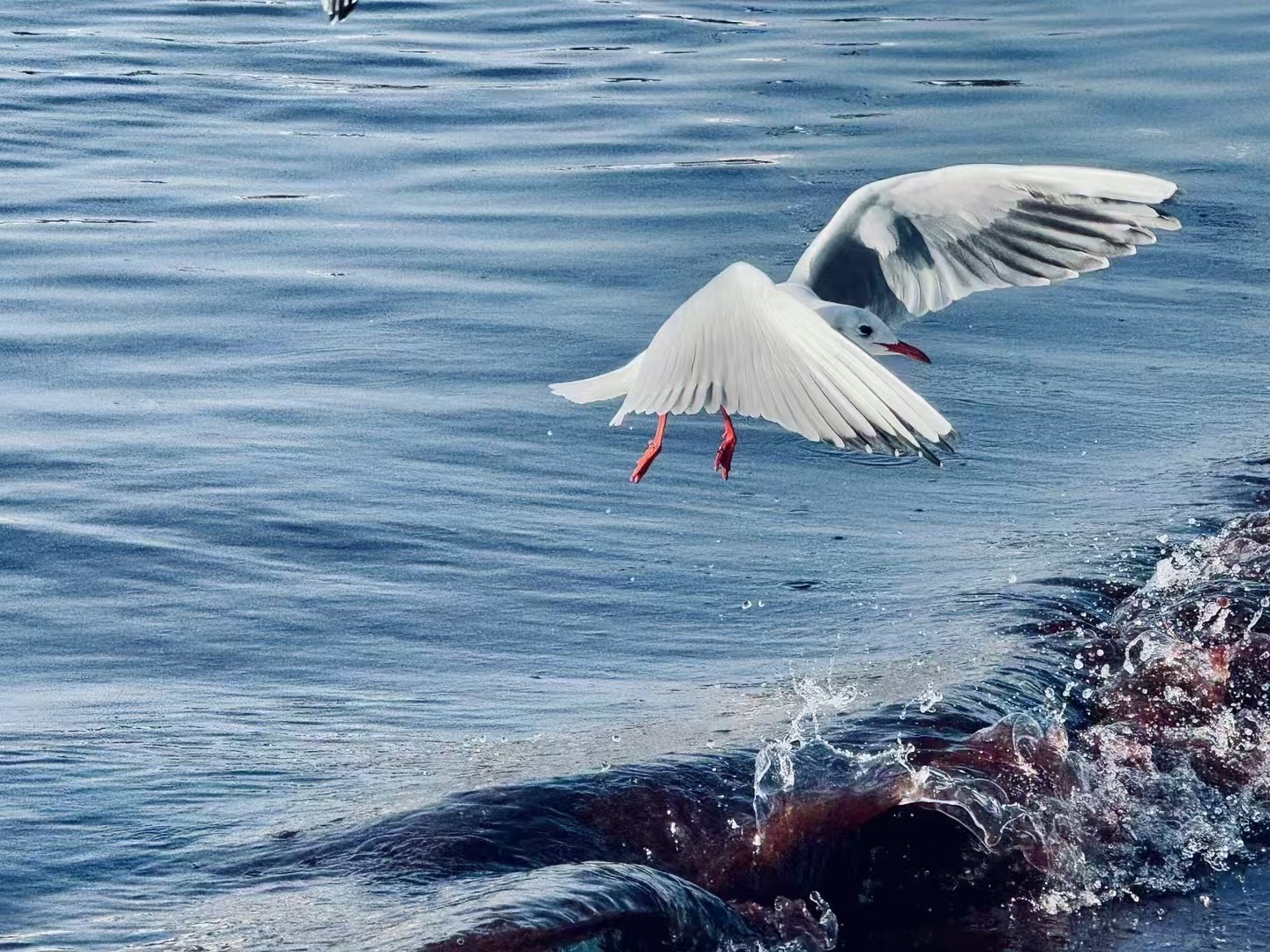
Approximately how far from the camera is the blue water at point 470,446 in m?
5.36

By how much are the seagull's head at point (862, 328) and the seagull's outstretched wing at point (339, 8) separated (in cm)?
154

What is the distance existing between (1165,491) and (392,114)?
8244 millimetres

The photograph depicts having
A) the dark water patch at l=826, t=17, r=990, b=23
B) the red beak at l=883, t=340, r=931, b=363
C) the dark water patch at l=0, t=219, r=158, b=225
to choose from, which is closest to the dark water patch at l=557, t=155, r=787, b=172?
the dark water patch at l=0, t=219, r=158, b=225

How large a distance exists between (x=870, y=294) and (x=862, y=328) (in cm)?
87

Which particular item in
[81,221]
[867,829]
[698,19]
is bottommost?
[867,829]

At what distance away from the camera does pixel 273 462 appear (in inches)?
295

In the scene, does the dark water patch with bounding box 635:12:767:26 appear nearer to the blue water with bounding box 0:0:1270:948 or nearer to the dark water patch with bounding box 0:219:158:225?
the blue water with bounding box 0:0:1270:948

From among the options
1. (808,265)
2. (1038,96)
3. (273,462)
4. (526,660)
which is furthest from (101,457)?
(1038,96)

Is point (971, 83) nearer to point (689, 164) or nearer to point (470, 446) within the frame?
point (689, 164)

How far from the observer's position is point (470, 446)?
25.5 ft

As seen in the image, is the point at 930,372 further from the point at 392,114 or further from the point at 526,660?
the point at 392,114

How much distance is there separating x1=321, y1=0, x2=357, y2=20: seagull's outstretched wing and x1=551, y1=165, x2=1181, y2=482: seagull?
118 centimetres

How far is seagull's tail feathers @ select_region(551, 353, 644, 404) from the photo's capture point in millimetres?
5578

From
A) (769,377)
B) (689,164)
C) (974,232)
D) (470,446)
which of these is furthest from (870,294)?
(689,164)
